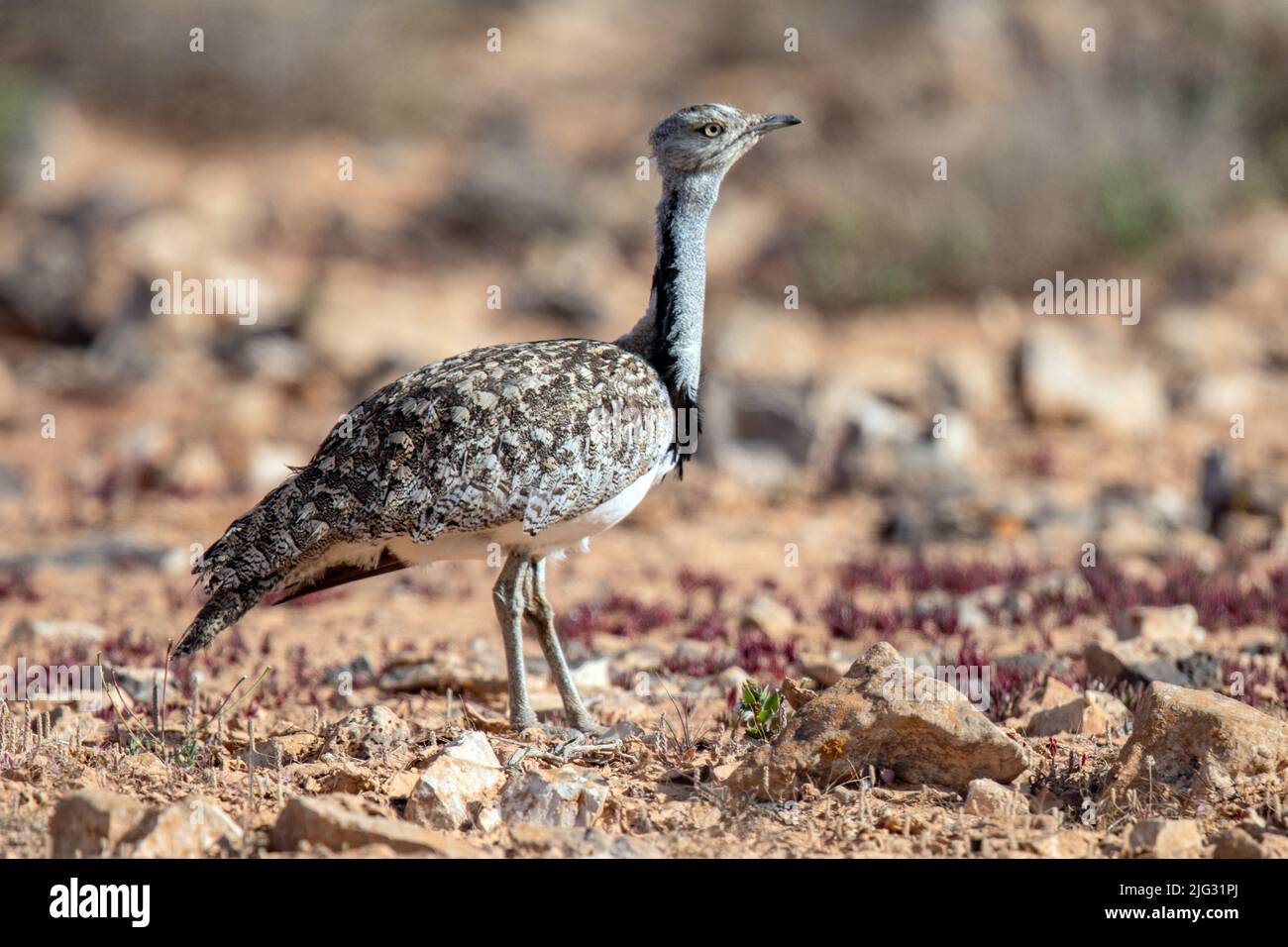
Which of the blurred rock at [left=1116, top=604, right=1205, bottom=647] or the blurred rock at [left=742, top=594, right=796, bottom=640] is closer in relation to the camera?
the blurred rock at [left=1116, top=604, right=1205, bottom=647]

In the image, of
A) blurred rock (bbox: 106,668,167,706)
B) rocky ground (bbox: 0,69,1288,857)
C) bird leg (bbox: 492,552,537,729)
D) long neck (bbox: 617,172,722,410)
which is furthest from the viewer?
blurred rock (bbox: 106,668,167,706)

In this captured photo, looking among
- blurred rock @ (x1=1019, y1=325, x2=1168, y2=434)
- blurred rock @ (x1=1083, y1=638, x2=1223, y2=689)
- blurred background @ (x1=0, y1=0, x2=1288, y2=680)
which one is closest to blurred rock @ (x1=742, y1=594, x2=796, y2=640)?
blurred background @ (x1=0, y1=0, x2=1288, y2=680)

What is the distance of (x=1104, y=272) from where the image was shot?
547 inches

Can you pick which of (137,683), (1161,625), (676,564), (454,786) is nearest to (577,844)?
(454,786)

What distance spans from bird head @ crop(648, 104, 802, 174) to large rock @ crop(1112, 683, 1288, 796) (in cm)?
263

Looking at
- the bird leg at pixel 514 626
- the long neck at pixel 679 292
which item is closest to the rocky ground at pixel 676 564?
the bird leg at pixel 514 626

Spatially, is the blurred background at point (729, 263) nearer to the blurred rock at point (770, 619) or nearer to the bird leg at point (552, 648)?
the blurred rock at point (770, 619)

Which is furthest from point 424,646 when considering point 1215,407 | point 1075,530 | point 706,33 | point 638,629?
point 706,33

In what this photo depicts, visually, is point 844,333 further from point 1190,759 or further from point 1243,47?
point 1190,759

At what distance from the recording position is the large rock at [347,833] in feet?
11.7

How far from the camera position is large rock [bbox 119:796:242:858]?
11.7 feet

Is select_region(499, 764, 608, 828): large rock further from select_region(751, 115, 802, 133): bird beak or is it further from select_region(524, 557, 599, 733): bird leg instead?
select_region(751, 115, 802, 133): bird beak

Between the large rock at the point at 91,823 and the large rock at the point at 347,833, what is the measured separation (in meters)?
0.38
